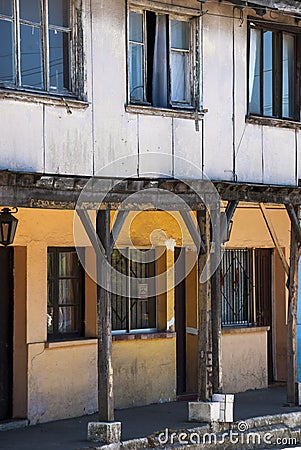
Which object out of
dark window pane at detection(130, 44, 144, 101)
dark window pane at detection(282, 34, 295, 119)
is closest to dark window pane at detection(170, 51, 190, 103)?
dark window pane at detection(130, 44, 144, 101)

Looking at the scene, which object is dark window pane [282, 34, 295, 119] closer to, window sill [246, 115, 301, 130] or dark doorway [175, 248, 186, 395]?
window sill [246, 115, 301, 130]

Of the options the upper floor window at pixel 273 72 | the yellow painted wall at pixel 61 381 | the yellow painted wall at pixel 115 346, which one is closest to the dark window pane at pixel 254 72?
the upper floor window at pixel 273 72

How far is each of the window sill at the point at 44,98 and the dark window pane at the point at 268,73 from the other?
425cm

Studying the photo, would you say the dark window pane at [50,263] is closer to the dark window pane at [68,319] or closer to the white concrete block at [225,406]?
the dark window pane at [68,319]

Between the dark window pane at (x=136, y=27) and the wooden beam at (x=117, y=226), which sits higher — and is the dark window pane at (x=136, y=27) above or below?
above

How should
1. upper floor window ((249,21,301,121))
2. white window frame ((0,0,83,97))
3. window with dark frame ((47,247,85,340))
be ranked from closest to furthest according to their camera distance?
white window frame ((0,0,83,97)) → window with dark frame ((47,247,85,340)) → upper floor window ((249,21,301,121))

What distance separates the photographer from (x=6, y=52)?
40.3ft

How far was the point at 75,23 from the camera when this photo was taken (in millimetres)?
13062

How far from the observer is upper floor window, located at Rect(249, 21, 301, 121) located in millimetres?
16069

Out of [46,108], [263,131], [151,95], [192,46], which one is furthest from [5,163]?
[263,131]

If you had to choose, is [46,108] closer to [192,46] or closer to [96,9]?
[96,9]

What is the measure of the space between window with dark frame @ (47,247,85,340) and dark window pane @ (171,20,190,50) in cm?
329

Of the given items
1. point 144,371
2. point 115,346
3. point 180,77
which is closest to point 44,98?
point 180,77

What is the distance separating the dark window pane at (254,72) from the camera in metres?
16.0
